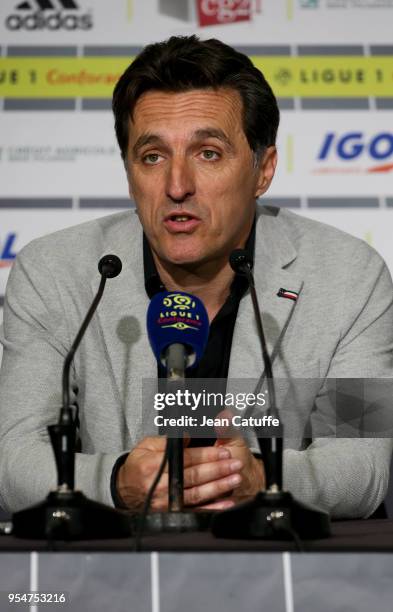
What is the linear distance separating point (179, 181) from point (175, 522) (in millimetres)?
921

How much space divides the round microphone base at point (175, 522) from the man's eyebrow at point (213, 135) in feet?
3.37

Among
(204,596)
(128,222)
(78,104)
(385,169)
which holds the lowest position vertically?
(204,596)

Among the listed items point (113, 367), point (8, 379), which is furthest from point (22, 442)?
point (113, 367)

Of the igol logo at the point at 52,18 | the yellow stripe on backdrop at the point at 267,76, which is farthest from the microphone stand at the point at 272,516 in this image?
the igol logo at the point at 52,18

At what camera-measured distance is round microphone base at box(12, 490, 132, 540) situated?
3.80 feet

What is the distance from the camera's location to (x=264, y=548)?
3.31ft

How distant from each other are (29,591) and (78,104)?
2.39 m

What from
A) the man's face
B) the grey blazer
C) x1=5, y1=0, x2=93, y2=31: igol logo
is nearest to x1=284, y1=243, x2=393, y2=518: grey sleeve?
the grey blazer

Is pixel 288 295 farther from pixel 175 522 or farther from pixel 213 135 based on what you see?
pixel 175 522

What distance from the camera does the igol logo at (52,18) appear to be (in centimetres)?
316

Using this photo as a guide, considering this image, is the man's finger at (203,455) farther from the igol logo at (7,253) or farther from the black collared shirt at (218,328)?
the igol logo at (7,253)

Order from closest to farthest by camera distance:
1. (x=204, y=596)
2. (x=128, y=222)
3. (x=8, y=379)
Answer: (x=204, y=596)
(x=8, y=379)
(x=128, y=222)

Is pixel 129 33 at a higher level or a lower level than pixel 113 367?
higher

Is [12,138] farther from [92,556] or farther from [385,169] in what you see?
[92,556]
